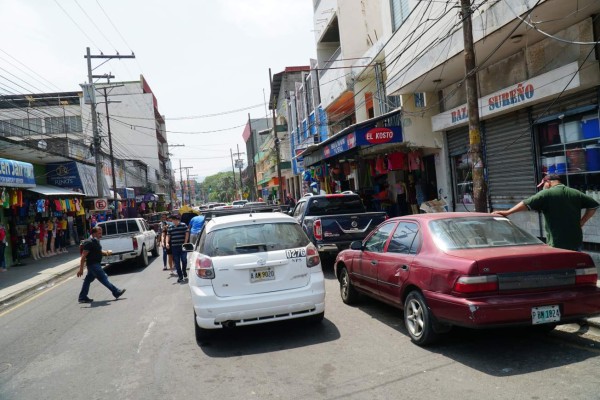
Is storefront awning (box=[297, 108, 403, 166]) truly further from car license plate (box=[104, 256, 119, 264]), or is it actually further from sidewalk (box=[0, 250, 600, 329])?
sidewalk (box=[0, 250, 600, 329])

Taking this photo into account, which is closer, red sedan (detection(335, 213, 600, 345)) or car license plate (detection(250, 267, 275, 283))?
red sedan (detection(335, 213, 600, 345))

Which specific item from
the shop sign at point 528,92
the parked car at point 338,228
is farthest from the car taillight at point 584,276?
the parked car at point 338,228

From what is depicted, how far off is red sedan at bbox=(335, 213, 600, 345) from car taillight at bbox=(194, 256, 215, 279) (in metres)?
2.28

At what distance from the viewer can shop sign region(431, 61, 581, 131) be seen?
855 centimetres

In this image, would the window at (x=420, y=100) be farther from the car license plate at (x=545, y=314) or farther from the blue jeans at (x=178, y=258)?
the car license plate at (x=545, y=314)

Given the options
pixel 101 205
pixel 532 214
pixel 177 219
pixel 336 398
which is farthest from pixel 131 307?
pixel 101 205

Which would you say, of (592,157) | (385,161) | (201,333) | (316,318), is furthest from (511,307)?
(385,161)

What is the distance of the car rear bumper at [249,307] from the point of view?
550cm

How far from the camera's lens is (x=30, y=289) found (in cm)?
1265

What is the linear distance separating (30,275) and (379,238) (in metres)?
13.3

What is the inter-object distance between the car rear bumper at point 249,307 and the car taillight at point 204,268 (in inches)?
5.8

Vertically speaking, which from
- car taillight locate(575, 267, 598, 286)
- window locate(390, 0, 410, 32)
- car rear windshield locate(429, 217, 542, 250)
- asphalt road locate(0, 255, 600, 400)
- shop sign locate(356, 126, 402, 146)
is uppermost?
window locate(390, 0, 410, 32)

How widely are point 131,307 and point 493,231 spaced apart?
22.0ft

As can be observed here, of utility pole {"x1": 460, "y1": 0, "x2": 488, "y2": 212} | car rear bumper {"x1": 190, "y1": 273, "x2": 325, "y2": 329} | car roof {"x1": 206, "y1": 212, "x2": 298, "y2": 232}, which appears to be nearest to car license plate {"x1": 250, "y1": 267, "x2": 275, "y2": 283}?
car rear bumper {"x1": 190, "y1": 273, "x2": 325, "y2": 329}
